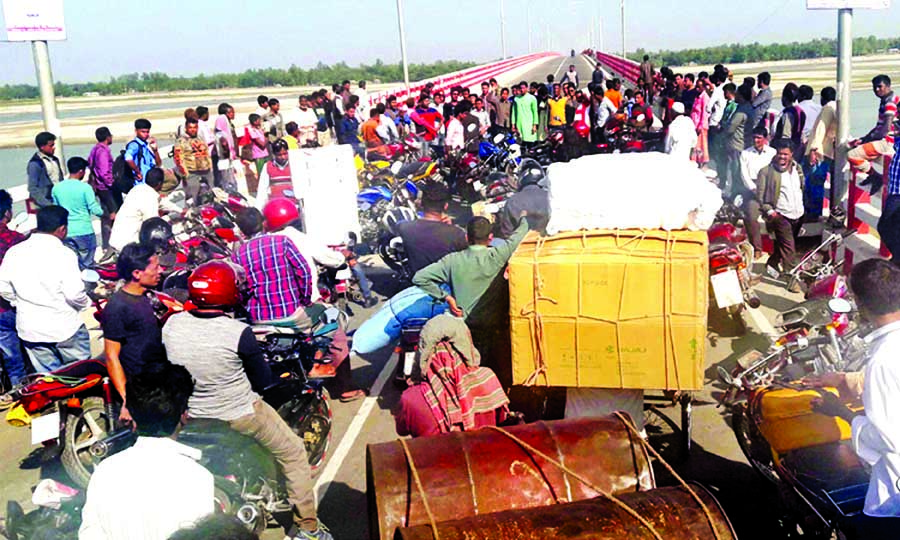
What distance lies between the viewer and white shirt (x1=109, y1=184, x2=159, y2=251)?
30.8 ft

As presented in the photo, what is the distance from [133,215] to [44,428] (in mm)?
4419

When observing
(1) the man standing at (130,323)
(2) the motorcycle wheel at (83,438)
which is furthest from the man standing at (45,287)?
(1) the man standing at (130,323)

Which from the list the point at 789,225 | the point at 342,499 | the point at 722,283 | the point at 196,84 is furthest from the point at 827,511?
the point at 196,84

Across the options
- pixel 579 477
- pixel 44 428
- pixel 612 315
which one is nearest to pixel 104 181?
pixel 44 428

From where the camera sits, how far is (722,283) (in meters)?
7.37

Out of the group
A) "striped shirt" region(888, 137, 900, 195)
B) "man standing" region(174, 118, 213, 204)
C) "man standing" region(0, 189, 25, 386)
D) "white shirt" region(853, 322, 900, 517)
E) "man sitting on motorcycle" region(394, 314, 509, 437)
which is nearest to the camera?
"white shirt" region(853, 322, 900, 517)

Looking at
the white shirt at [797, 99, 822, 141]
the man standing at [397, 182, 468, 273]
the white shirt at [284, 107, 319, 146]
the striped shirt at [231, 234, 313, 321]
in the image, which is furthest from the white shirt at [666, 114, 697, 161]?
the white shirt at [284, 107, 319, 146]

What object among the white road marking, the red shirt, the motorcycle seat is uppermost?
the red shirt

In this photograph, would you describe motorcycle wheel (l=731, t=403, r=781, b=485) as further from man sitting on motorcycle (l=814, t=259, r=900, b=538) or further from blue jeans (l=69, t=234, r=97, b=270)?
blue jeans (l=69, t=234, r=97, b=270)

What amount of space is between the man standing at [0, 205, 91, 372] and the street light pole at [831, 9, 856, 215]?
7.89 metres

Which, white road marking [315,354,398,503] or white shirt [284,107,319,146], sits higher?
white shirt [284,107,319,146]

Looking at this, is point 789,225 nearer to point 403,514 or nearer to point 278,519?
point 278,519

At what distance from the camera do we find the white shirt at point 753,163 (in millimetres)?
9805

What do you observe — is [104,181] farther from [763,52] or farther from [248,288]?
[763,52]
